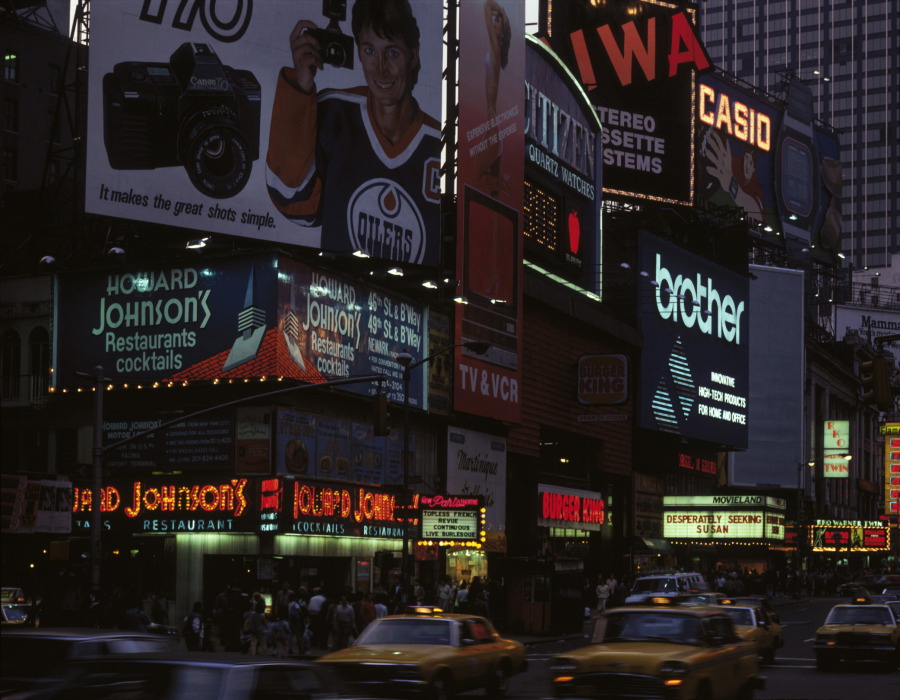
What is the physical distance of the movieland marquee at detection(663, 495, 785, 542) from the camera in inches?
3568

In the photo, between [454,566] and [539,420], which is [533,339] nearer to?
[539,420]

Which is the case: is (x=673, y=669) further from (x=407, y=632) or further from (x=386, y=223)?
(x=386, y=223)

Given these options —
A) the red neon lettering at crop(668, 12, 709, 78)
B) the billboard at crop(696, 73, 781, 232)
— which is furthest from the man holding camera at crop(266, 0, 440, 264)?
the billboard at crop(696, 73, 781, 232)

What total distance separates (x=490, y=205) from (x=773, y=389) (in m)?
50.9

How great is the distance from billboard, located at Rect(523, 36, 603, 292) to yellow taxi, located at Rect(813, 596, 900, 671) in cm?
3420

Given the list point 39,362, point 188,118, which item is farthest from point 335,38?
point 39,362

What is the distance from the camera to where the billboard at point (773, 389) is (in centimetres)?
10206

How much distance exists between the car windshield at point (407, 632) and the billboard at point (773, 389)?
8221 centimetres

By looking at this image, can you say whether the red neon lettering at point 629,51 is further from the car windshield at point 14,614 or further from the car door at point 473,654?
the car door at point 473,654

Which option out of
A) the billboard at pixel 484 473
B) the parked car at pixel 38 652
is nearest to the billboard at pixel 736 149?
the billboard at pixel 484 473

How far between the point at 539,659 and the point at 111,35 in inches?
989

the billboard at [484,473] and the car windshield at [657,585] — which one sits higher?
the billboard at [484,473]

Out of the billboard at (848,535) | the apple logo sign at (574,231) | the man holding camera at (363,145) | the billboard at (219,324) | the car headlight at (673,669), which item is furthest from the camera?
the billboard at (848,535)

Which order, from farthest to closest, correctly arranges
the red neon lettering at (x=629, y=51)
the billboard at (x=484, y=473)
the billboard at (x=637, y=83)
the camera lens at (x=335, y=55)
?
the red neon lettering at (x=629, y=51) → the billboard at (x=637, y=83) → the billboard at (x=484, y=473) → the camera lens at (x=335, y=55)
